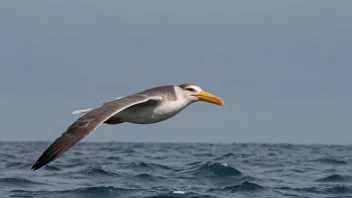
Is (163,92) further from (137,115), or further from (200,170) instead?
→ (200,170)

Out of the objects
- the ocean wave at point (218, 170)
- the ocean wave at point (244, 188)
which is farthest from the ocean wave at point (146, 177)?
the ocean wave at point (244, 188)

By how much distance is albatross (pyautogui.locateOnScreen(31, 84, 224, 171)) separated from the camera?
1730 centimetres

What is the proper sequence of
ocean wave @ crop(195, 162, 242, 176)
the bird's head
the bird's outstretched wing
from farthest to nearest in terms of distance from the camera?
ocean wave @ crop(195, 162, 242, 176)
the bird's head
the bird's outstretched wing

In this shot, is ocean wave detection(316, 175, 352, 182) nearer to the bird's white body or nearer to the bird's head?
the bird's head

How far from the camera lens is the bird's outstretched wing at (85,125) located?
52.7 ft

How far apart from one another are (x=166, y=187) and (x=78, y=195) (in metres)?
3.46

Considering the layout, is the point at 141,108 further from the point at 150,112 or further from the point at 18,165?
the point at 18,165

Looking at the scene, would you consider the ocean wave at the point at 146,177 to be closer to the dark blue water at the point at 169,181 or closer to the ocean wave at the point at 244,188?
the dark blue water at the point at 169,181

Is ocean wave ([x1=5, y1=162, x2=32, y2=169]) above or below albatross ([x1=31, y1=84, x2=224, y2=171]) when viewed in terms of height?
below

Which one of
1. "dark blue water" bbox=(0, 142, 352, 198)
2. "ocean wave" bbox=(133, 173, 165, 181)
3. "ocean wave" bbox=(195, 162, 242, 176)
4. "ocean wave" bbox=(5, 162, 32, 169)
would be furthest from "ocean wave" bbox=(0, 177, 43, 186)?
"ocean wave" bbox=(195, 162, 242, 176)

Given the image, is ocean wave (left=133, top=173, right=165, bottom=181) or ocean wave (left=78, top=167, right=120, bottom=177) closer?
ocean wave (left=133, top=173, right=165, bottom=181)

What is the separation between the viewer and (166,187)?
2894 centimetres

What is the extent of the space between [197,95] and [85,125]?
383cm

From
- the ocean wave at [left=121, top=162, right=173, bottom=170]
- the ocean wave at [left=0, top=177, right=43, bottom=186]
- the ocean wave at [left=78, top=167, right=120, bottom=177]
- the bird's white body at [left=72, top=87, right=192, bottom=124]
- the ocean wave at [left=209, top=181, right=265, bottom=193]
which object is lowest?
the ocean wave at [left=209, top=181, right=265, bottom=193]
